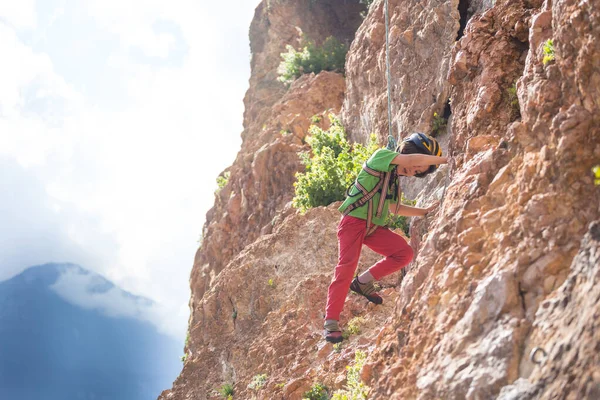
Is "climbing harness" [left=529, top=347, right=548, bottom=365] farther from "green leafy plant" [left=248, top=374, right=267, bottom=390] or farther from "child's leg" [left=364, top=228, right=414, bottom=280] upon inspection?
"green leafy plant" [left=248, top=374, right=267, bottom=390]

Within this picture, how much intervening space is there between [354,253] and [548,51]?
2926mm

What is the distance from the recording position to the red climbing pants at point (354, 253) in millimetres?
6465

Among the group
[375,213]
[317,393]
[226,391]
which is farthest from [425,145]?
[226,391]

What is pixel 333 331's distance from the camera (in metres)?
6.83

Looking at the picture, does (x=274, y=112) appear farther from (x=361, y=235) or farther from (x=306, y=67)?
(x=361, y=235)

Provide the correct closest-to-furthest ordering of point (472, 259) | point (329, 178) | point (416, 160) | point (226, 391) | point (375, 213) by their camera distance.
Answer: point (472, 259), point (416, 160), point (375, 213), point (226, 391), point (329, 178)

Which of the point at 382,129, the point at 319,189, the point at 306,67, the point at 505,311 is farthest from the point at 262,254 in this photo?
the point at 306,67

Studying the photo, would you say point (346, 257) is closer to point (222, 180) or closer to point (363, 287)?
point (363, 287)

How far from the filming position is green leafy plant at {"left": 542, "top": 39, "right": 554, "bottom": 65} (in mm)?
4648

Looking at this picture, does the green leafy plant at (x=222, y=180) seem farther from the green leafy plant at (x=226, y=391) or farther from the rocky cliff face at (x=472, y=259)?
the green leafy plant at (x=226, y=391)

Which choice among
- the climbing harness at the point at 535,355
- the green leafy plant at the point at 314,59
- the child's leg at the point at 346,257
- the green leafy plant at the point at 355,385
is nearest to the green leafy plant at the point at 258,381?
the green leafy plant at the point at 355,385

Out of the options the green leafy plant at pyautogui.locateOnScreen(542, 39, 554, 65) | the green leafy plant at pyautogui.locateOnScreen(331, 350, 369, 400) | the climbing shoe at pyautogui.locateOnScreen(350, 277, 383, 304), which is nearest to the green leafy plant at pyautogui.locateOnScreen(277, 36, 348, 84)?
the climbing shoe at pyautogui.locateOnScreen(350, 277, 383, 304)

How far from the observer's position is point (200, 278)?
1812 cm

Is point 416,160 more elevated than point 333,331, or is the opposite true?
point 416,160
